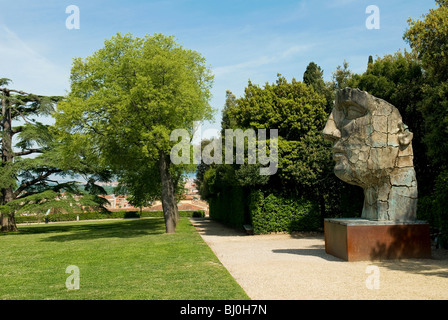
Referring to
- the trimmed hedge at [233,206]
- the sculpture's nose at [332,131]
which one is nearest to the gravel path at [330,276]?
the sculpture's nose at [332,131]

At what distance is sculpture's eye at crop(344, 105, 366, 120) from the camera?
1161cm

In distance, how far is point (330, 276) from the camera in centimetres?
915

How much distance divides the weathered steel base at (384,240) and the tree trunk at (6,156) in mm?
29048

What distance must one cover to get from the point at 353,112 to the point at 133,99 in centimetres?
1243

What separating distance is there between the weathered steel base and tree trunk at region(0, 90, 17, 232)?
29.0 meters

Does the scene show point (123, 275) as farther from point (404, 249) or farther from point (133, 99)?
point (133, 99)

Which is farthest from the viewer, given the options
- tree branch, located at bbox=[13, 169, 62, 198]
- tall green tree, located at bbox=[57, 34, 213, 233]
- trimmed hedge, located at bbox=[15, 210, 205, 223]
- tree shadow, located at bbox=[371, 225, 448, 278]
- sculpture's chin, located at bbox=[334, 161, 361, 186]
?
trimmed hedge, located at bbox=[15, 210, 205, 223]

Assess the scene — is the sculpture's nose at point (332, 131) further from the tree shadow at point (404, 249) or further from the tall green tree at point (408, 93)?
the tall green tree at point (408, 93)

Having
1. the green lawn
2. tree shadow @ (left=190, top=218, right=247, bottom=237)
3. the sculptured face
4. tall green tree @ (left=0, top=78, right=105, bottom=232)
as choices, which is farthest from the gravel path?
tall green tree @ (left=0, top=78, right=105, bottom=232)

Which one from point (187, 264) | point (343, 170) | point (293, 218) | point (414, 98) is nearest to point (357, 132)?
point (343, 170)

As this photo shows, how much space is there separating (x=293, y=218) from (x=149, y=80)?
1054 cm

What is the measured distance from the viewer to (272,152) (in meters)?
19.7

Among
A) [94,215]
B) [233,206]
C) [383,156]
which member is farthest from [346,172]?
[94,215]

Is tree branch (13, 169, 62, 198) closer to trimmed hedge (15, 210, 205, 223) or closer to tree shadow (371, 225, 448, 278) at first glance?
trimmed hedge (15, 210, 205, 223)
